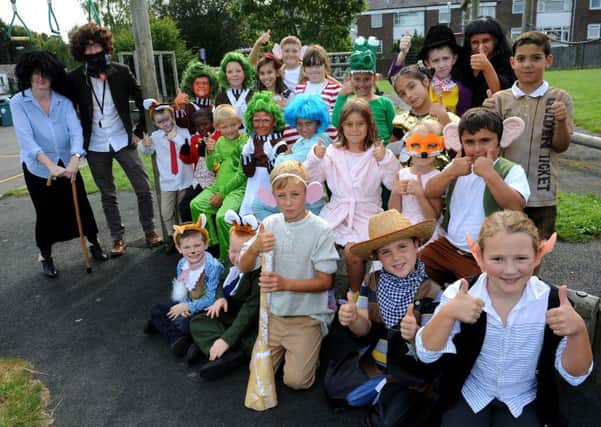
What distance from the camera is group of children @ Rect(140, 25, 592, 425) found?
2.05 m

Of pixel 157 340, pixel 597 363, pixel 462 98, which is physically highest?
pixel 462 98

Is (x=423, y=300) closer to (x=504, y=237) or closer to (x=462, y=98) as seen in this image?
(x=504, y=237)

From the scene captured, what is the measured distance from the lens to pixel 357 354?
2.92 m

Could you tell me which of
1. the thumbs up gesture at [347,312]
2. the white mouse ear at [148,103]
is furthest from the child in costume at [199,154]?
the thumbs up gesture at [347,312]

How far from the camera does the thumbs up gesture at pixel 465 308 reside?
1924 mm

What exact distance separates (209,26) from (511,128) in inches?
1390

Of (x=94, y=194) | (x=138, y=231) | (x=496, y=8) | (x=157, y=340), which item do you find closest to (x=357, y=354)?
(x=157, y=340)

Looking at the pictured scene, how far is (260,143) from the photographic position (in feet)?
14.1

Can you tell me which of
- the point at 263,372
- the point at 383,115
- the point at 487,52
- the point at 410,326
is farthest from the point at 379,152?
the point at 263,372

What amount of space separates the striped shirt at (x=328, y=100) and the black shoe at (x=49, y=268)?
9.12 ft

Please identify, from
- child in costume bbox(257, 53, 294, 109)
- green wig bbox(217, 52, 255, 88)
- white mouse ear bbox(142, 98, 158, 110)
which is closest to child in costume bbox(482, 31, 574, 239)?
child in costume bbox(257, 53, 294, 109)

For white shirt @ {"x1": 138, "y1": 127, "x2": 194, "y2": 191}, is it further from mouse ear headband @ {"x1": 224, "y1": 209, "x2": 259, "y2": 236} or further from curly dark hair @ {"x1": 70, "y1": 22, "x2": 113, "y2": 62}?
mouse ear headband @ {"x1": 224, "y1": 209, "x2": 259, "y2": 236}

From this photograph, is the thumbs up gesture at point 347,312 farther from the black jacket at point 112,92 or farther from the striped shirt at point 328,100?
the black jacket at point 112,92

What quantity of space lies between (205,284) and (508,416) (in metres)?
2.30
